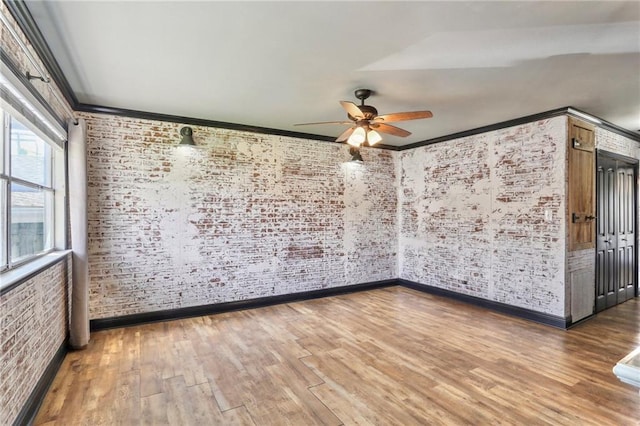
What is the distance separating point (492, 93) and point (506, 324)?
2.96m

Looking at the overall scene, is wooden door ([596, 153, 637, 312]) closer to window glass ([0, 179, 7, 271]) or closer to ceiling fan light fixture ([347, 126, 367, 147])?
ceiling fan light fixture ([347, 126, 367, 147])

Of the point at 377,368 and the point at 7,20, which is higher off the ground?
the point at 7,20

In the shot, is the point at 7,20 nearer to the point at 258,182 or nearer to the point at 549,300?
the point at 258,182

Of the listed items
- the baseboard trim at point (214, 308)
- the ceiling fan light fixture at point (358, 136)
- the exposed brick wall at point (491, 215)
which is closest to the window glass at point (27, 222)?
the baseboard trim at point (214, 308)

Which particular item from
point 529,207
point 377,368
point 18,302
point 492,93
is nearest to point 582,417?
point 377,368

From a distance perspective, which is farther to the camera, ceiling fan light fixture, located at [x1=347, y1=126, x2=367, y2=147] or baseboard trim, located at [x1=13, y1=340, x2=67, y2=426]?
ceiling fan light fixture, located at [x1=347, y1=126, x2=367, y2=147]

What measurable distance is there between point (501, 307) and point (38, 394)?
212 inches

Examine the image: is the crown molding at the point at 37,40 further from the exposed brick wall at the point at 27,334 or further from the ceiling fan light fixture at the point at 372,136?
the ceiling fan light fixture at the point at 372,136

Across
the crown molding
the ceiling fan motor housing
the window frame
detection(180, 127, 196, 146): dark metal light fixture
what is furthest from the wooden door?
the window frame

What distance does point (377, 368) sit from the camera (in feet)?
10.0

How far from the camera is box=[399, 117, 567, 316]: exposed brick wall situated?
423cm

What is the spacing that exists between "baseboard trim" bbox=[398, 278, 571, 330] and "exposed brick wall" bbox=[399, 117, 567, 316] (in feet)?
0.23

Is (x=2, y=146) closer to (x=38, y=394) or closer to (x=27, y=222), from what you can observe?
(x=27, y=222)

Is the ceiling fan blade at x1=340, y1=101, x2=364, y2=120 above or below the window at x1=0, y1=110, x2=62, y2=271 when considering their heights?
above
